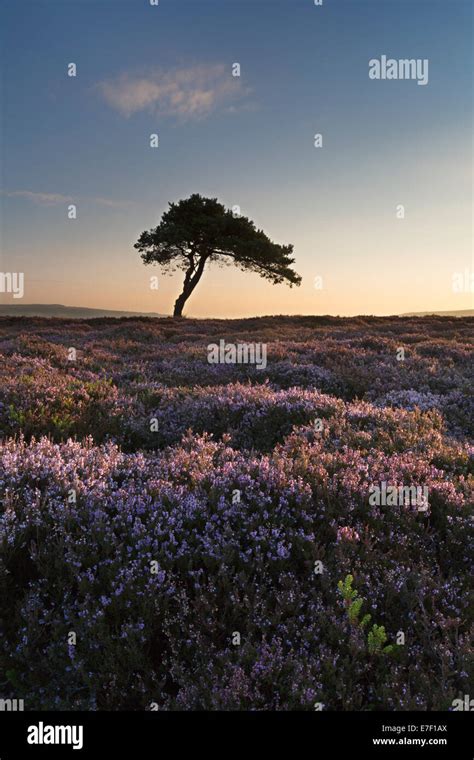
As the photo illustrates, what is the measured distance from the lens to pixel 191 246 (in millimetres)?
46688

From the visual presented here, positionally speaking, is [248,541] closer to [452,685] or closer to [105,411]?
[452,685]

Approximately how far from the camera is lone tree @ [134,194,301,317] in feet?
148

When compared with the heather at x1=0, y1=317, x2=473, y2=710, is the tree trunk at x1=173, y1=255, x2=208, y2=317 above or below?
above

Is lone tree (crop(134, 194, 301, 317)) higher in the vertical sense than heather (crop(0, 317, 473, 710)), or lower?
higher

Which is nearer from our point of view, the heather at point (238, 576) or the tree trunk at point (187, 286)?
the heather at point (238, 576)

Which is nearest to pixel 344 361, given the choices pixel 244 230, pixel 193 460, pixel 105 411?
pixel 105 411

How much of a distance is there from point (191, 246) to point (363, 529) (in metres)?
44.6

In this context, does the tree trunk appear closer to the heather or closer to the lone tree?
the lone tree

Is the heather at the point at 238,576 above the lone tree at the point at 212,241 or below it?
below

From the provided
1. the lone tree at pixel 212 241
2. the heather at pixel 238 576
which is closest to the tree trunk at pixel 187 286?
the lone tree at pixel 212 241

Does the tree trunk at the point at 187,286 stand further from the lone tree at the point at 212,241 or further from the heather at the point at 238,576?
the heather at the point at 238,576

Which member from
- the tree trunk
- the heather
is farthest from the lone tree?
the heather

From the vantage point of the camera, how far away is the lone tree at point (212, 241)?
4500cm

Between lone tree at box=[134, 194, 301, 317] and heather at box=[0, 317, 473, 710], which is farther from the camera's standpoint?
lone tree at box=[134, 194, 301, 317]
